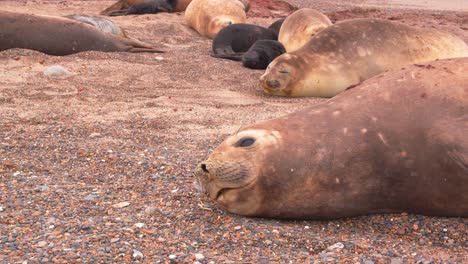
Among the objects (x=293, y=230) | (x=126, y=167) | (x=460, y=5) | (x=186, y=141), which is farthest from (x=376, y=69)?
(x=460, y=5)

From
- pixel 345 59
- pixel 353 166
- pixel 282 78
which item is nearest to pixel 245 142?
pixel 353 166

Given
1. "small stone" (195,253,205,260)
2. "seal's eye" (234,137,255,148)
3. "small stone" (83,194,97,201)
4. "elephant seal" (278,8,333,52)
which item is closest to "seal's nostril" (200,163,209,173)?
"seal's eye" (234,137,255,148)

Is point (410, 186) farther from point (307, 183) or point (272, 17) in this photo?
point (272, 17)

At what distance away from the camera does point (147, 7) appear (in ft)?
40.0

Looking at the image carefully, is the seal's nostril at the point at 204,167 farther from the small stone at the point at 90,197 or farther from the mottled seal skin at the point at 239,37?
the mottled seal skin at the point at 239,37

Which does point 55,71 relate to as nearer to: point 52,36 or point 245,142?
point 52,36

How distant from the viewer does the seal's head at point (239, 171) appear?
295 cm

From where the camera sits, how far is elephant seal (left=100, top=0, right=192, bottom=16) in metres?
12.1

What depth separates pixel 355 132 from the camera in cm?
309

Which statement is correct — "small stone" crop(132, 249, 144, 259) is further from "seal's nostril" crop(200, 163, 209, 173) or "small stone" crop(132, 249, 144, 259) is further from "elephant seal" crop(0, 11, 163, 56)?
"elephant seal" crop(0, 11, 163, 56)

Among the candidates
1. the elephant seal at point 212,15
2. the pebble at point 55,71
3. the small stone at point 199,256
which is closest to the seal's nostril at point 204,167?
the small stone at point 199,256

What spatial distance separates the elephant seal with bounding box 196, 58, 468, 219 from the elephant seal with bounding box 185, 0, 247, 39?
7.24m

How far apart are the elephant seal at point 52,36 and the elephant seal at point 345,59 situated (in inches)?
91.0

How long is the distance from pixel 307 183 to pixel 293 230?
207 millimetres
